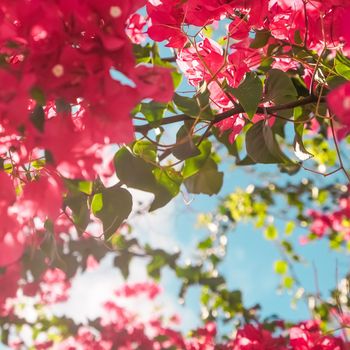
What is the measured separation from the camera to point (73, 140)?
1.46 ft

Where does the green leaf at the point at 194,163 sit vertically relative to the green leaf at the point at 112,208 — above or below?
below

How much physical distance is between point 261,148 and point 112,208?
24 cm

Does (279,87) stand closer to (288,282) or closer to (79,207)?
(79,207)

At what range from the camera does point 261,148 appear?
0.80 meters

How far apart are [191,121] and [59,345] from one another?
1.79 metres

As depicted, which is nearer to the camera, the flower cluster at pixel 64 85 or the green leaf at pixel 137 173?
the flower cluster at pixel 64 85

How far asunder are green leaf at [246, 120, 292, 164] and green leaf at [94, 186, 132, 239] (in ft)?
0.66

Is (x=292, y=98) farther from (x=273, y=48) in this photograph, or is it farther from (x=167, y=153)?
(x=167, y=153)

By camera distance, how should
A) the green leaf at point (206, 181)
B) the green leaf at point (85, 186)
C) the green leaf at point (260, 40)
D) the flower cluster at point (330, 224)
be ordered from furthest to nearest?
the flower cluster at point (330, 224) < the green leaf at point (206, 181) < the green leaf at point (260, 40) < the green leaf at point (85, 186)

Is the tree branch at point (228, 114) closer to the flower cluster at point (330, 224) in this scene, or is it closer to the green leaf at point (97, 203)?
the green leaf at point (97, 203)

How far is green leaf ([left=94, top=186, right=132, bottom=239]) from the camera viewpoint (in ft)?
2.33

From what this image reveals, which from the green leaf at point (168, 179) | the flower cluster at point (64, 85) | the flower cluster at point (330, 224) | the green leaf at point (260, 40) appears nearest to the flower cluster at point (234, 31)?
the green leaf at point (260, 40)

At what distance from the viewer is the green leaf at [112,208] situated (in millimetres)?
711

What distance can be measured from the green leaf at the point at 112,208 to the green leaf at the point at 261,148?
0.20 m
